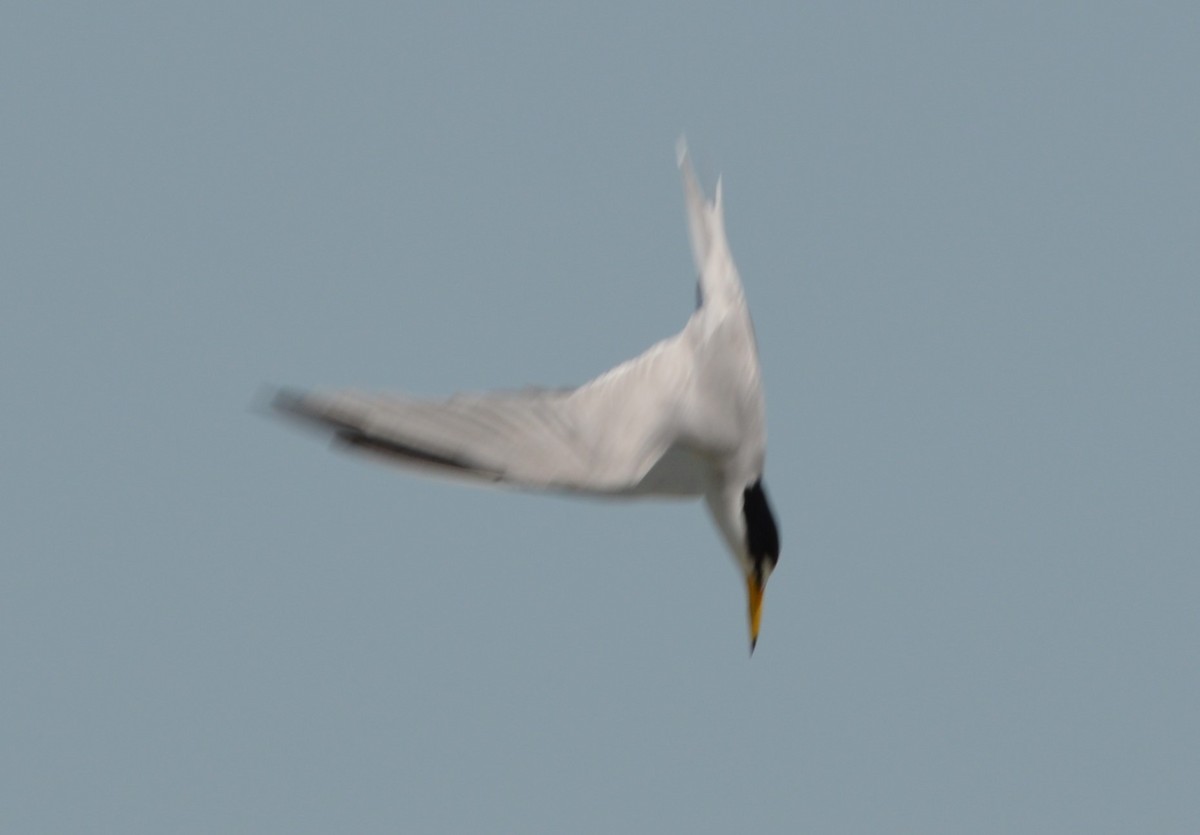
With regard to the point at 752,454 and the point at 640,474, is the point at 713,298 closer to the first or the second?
the point at 752,454

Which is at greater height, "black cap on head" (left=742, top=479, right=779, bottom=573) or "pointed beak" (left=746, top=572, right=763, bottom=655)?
"black cap on head" (left=742, top=479, right=779, bottom=573)

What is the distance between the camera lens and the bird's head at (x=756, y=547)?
11.5 m

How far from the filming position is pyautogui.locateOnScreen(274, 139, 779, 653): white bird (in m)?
9.31

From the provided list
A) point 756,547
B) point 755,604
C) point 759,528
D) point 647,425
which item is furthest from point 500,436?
point 755,604

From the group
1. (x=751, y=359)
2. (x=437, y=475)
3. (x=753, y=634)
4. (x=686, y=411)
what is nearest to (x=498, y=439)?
(x=437, y=475)

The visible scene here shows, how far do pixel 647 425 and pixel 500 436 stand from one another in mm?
738

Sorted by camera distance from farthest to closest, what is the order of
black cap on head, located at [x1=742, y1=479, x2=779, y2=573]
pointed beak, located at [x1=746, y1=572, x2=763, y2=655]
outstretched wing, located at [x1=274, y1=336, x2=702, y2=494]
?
1. pointed beak, located at [x1=746, y1=572, x2=763, y2=655]
2. black cap on head, located at [x1=742, y1=479, x2=779, y2=573]
3. outstretched wing, located at [x1=274, y1=336, x2=702, y2=494]

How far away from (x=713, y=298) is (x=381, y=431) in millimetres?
2387

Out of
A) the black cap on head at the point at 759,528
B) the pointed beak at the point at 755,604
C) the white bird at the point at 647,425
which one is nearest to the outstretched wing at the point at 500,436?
the white bird at the point at 647,425

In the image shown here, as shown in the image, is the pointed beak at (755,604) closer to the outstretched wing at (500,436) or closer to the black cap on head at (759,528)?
the black cap on head at (759,528)

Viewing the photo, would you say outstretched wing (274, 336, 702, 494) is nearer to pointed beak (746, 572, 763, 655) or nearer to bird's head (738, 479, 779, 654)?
bird's head (738, 479, 779, 654)

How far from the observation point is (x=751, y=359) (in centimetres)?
1107

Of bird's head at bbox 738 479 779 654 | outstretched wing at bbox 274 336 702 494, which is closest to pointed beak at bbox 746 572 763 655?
bird's head at bbox 738 479 779 654

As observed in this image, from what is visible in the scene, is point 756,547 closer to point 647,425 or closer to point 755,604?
point 755,604
